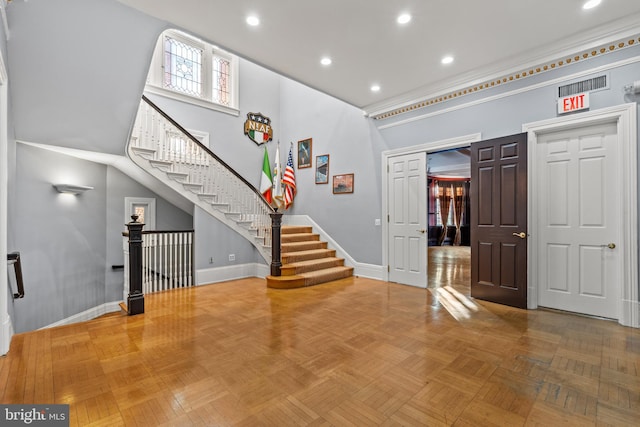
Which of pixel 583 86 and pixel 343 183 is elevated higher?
pixel 583 86

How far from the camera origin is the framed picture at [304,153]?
7211mm

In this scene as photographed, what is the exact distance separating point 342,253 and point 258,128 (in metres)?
3.92

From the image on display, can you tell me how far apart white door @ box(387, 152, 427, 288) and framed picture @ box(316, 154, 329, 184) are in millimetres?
1641

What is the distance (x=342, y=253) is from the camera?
641 cm

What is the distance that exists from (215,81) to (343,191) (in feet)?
13.4

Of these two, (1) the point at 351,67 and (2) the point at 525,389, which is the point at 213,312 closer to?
(2) the point at 525,389

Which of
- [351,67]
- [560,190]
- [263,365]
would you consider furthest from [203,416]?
[560,190]

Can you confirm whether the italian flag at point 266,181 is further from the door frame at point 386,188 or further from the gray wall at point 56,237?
the gray wall at point 56,237

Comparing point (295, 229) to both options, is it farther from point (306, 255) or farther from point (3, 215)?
point (3, 215)

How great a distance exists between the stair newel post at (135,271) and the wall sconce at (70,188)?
2.18m

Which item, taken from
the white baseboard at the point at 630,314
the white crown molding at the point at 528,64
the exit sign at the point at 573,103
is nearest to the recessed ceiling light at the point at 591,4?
the white crown molding at the point at 528,64

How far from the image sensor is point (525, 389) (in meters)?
2.09

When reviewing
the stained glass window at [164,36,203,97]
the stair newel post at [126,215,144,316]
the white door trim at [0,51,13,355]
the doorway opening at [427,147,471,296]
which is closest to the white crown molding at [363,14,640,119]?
the stained glass window at [164,36,203,97]

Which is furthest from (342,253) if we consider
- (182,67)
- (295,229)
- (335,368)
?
(182,67)
